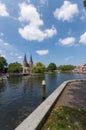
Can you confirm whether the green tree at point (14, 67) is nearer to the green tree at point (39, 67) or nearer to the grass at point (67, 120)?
the green tree at point (39, 67)

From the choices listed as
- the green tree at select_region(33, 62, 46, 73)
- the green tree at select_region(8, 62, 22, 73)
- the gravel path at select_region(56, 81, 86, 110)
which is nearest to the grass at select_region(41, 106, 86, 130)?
the gravel path at select_region(56, 81, 86, 110)

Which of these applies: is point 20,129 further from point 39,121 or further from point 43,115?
point 43,115

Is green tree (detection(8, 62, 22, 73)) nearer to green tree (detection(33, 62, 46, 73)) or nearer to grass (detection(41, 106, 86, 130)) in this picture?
green tree (detection(33, 62, 46, 73))

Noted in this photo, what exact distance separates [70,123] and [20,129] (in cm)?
254

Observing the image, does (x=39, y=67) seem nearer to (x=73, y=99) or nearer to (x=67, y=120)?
(x=73, y=99)

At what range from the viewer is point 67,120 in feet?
28.9

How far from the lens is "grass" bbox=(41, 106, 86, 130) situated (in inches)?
311

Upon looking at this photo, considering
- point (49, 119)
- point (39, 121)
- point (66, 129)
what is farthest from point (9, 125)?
point (66, 129)

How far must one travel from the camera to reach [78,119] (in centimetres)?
896

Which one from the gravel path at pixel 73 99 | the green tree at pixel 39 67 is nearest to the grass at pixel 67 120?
the gravel path at pixel 73 99

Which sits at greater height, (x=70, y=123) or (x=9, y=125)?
(x=70, y=123)

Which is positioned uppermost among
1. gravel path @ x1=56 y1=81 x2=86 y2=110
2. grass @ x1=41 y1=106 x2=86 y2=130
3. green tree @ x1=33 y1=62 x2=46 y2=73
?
green tree @ x1=33 y1=62 x2=46 y2=73

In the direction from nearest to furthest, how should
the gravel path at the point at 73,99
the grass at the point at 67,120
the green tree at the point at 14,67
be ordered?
the grass at the point at 67,120 < the gravel path at the point at 73,99 < the green tree at the point at 14,67

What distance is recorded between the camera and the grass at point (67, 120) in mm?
7910
